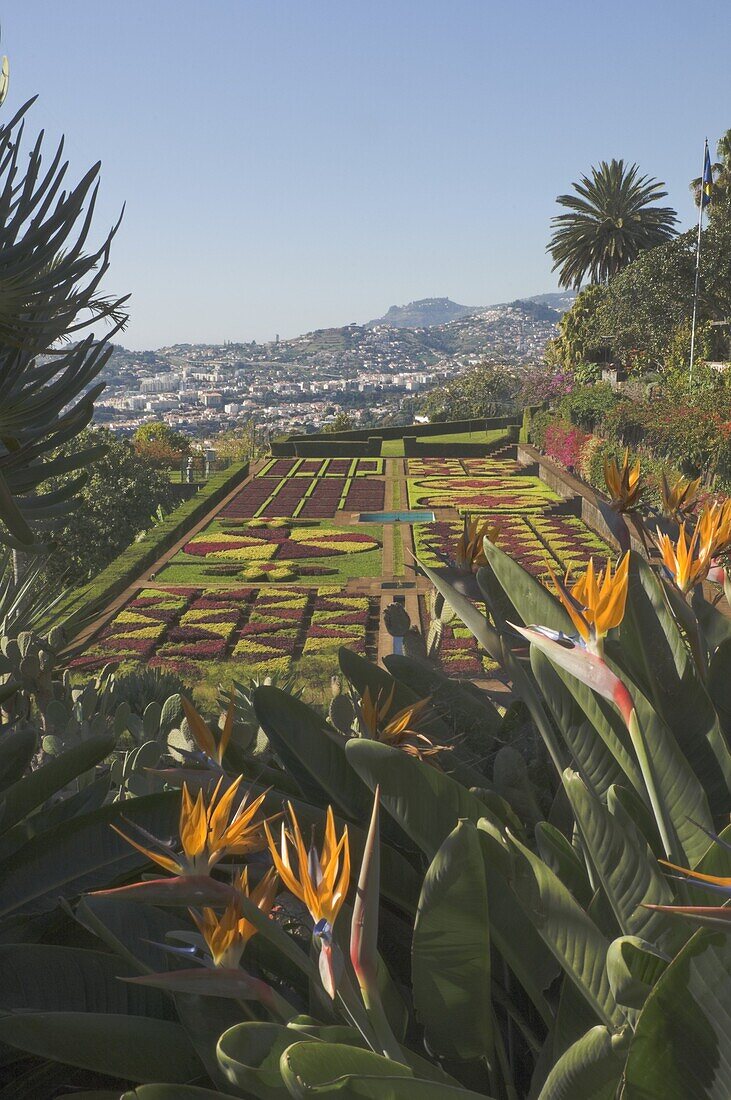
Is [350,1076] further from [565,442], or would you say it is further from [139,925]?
[565,442]

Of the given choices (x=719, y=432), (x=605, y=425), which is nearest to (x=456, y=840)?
(x=719, y=432)

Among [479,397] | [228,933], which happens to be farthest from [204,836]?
[479,397]

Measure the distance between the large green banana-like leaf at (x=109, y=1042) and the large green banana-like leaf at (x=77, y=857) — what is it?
0.40m

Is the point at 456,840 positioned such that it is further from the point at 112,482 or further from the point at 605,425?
the point at 605,425

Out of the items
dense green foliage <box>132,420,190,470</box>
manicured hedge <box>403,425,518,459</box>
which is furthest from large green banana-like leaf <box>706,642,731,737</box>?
manicured hedge <box>403,425,518,459</box>

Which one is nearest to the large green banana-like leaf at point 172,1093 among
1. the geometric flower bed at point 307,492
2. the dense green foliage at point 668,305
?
the geometric flower bed at point 307,492

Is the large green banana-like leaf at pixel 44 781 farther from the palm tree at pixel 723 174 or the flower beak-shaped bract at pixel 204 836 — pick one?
the palm tree at pixel 723 174

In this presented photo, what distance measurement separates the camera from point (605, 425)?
2630 centimetres

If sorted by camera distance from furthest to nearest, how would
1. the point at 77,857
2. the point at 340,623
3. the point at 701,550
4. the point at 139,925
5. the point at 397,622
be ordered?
the point at 340,623 < the point at 397,622 < the point at 701,550 < the point at 77,857 < the point at 139,925

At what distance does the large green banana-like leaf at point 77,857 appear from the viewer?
4.98 feet

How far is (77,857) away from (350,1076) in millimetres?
825

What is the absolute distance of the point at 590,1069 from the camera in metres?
0.93

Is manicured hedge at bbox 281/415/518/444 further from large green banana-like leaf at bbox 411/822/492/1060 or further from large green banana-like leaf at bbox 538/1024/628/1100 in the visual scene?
large green banana-like leaf at bbox 538/1024/628/1100

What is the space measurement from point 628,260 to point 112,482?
33.1 m
